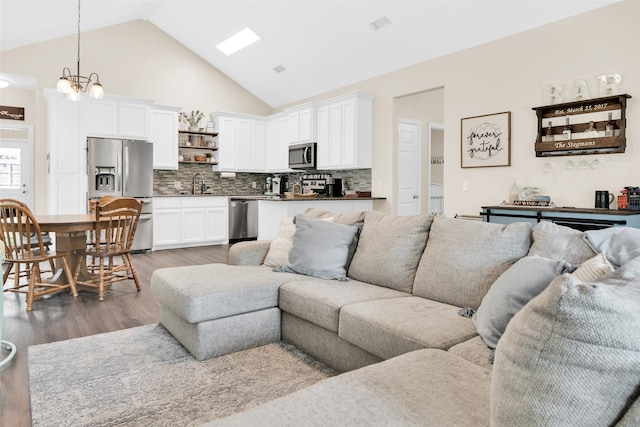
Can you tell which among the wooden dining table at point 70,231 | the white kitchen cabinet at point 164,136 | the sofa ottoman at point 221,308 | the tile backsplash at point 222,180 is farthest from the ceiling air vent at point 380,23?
the wooden dining table at point 70,231

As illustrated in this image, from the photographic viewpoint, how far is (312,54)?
6.71 m

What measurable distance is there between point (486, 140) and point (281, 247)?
124 inches

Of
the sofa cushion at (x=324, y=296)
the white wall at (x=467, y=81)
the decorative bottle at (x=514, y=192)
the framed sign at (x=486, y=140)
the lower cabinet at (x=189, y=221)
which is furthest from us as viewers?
the lower cabinet at (x=189, y=221)

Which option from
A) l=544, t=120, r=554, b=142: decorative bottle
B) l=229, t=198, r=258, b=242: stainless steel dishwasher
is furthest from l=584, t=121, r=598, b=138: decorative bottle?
l=229, t=198, r=258, b=242: stainless steel dishwasher

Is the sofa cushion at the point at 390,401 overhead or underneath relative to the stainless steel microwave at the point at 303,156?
underneath

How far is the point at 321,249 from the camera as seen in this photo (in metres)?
2.98

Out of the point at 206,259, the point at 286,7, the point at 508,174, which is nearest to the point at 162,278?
the point at 206,259

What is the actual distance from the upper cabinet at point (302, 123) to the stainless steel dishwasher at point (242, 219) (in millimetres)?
1425

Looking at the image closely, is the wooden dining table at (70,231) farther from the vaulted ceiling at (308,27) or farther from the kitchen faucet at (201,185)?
the kitchen faucet at (201,185)

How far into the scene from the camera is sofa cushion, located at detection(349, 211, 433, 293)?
2658mm

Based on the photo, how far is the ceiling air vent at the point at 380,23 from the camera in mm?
5408

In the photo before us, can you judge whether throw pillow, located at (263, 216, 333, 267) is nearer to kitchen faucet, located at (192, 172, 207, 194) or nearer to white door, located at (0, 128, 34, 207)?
kitchen faucet, located at (192, 172, 207, 194)

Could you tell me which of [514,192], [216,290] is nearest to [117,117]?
[216,290]

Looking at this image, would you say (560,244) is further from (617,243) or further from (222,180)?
(222,180)
